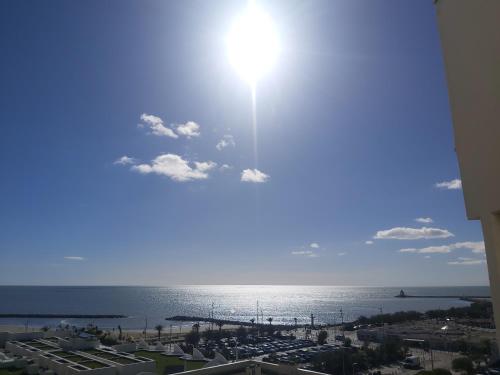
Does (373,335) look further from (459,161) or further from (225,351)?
(459,161)

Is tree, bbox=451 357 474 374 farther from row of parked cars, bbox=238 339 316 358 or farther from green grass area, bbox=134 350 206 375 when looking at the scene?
green grass area, bbox=134 350 206 375

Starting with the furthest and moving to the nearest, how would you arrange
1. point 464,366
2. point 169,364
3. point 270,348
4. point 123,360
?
point 270,348 → point 464,366 → point 169,364 → point 123,360

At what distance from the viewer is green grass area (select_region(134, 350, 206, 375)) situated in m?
20.1

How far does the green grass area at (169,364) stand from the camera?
2011cm

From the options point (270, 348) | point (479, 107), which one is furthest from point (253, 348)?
point (479, 107)

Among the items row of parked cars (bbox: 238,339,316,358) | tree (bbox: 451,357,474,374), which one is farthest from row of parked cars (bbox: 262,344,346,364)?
tree (bbox: 451,357,474,374)

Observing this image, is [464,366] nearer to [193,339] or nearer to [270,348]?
[270,348]

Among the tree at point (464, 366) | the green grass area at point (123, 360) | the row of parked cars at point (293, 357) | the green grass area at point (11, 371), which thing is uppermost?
the green grass area at point (123, 360)

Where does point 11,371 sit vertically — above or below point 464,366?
above

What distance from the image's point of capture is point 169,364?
21984mm

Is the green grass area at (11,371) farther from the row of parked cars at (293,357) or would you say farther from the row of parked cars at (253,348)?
the row of parked cars at (293,357)

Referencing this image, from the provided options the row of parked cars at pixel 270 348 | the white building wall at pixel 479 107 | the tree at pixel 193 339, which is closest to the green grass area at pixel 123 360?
the row of parked cars at pixel 270 348

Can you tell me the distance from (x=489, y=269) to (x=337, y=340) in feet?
150

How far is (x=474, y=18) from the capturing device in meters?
2.39
